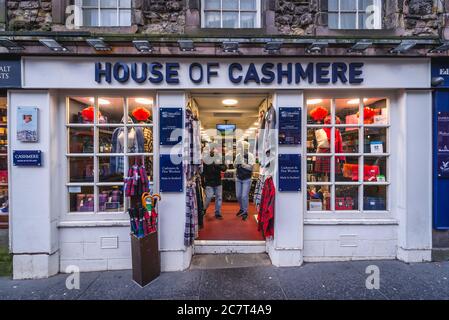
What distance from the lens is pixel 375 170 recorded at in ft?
16.6

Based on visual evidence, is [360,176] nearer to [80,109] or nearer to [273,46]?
[273,46]

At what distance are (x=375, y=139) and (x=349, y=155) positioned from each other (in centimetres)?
62

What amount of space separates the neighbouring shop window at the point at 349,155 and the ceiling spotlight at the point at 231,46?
175 cm

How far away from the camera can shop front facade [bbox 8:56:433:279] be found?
4453 mm

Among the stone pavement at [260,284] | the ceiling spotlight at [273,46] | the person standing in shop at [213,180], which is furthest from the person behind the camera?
the person standing in shop at [213,180]

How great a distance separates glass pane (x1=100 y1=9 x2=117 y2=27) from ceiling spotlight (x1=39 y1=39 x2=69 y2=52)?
99 centimetres

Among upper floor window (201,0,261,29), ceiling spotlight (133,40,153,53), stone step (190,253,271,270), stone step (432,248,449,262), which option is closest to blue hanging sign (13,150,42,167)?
ceiling spotlight (133,40,153,53)

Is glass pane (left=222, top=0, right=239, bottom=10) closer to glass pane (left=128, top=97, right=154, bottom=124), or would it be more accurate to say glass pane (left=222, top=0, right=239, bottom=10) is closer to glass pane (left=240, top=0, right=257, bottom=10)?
glass pane (left=240, top=0, right=257, bottom=10)

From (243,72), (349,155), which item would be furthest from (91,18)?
(349,155)

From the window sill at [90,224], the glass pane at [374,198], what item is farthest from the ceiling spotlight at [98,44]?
the glass pane at [374,198]

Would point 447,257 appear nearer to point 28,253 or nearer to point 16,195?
point 28,253

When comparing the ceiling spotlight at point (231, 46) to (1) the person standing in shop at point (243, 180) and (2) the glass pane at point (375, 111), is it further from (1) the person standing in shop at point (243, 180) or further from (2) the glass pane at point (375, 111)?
(1) the person standing in shop at point (243, 180)

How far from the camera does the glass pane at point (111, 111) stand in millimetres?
4871
